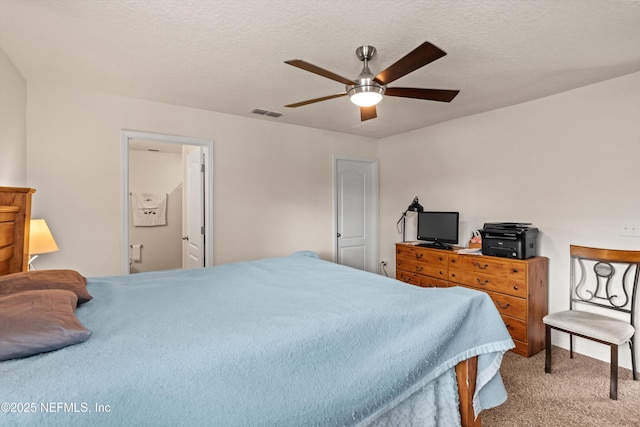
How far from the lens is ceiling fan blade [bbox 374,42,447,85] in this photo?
5.15 ft

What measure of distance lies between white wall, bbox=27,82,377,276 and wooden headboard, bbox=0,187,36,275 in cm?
86

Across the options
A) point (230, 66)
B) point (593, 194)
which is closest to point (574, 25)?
point (593, 194)

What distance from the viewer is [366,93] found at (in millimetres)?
1998

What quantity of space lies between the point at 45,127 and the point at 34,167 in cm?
36

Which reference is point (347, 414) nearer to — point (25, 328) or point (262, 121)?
point (25, 328)

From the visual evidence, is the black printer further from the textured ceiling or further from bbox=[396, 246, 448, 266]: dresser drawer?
the textured ceiling

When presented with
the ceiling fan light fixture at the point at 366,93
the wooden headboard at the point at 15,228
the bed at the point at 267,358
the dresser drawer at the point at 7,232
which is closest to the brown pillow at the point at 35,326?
the bed at the point at 267,358

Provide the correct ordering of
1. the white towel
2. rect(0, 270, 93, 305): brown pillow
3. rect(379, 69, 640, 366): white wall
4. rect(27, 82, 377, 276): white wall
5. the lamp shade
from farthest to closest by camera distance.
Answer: the white towel → rect(27, 82, 377, 276): white wall → rect(379, 69, 640, 366): white wall → the lamp shade → rect(0, 270, 93, 305): brown pillow

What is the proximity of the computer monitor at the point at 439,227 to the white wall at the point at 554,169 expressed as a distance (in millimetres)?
219

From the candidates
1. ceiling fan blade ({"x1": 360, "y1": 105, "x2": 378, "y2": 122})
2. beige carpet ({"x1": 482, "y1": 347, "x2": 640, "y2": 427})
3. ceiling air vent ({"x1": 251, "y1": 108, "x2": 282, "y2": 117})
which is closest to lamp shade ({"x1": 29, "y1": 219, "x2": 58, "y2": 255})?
ceiling air vent ({"x1": 251, "y1": 108, "x2": 282, "y2": 117})

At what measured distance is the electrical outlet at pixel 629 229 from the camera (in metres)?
2.49

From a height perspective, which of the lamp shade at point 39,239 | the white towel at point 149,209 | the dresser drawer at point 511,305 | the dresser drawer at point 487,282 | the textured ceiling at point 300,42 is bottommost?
the dresser drawer at point 511,305

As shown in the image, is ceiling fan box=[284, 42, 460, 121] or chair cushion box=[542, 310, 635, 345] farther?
chair cushion box=[542, 310, 635, 345]

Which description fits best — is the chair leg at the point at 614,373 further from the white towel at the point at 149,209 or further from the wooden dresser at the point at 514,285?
the white towel at the point at 149,209
